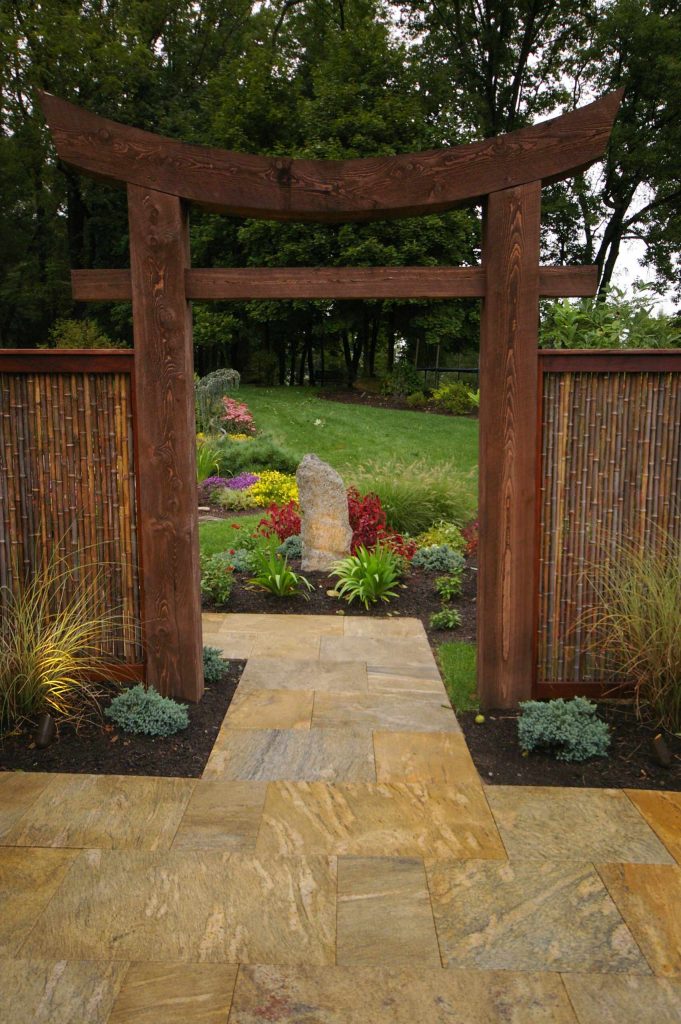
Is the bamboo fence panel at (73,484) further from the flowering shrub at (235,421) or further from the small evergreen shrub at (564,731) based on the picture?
the flowering shrub at (235,421)

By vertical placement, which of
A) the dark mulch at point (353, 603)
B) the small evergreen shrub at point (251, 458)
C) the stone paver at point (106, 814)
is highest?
the small evergreen shrub at point (251, 458)

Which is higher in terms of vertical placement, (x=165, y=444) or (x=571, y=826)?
(x=165, y=444)

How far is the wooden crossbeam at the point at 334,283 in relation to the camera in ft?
11.7

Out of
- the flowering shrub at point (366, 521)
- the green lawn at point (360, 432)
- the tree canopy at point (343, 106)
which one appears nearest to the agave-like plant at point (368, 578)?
the flowering shrub at point (366, 521)

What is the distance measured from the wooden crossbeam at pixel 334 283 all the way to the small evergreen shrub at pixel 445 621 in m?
2.45

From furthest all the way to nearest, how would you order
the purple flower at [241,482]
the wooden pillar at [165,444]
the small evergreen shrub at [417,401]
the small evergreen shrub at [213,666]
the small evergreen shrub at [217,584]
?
the small evergreen shrub at [417,401] < the purple flower at [241,482] < the small evergreen shrub at [217,584] < the small evergreen shrub at [213,666] < the wooden pillar at [165,444]

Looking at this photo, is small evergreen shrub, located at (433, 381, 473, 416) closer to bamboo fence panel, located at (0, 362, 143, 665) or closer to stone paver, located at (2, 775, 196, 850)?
bamboo fence panel, located at (0, 362, 143, 665)

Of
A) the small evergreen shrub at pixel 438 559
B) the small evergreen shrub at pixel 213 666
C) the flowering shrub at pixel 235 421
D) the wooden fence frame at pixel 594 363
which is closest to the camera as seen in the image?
the wooden fence frame at pixel 594 363

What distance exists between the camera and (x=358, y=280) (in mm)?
3602

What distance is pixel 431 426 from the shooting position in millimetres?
14977

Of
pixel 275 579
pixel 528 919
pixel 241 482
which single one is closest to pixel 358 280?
pixel 528 919

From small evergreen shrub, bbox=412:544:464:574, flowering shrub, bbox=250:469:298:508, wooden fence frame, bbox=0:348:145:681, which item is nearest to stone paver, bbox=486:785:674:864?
wooden fence frame, bbox=0:348:145:681

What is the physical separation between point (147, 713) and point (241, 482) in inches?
272

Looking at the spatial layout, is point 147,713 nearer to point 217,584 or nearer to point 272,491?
point 217,584
